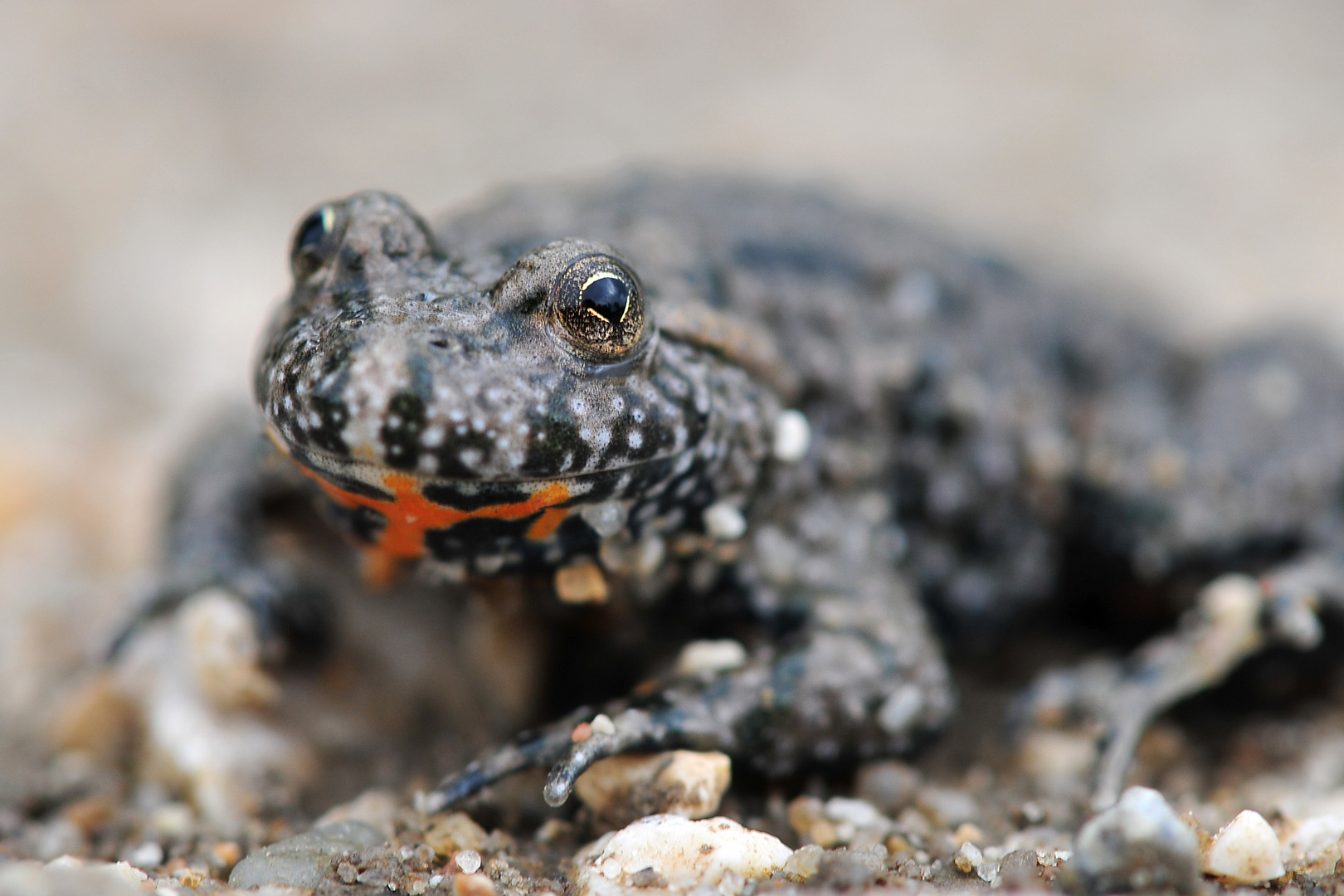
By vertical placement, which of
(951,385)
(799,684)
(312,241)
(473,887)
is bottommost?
(473,887)

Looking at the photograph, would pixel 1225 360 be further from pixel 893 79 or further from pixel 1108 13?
pixel 1108 13

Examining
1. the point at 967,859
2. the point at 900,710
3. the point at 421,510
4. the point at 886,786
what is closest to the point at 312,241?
the point at 421,510

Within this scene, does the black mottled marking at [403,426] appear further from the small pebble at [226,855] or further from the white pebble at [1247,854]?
the white pebble at [1247,854]

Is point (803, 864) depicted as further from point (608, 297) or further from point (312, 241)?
point (312, 241)

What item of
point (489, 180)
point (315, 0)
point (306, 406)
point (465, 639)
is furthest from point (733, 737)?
point (315, 0)

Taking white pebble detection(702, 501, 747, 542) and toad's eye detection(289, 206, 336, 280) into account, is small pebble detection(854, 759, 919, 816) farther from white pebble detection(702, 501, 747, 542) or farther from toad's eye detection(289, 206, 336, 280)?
toad's eye detection(289, 206, 336, 280)

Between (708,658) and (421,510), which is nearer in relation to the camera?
(421,510)

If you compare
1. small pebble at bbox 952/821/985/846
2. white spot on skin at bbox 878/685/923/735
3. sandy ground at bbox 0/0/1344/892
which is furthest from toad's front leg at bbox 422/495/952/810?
sandy ground at bbox 0/0/1344/892
